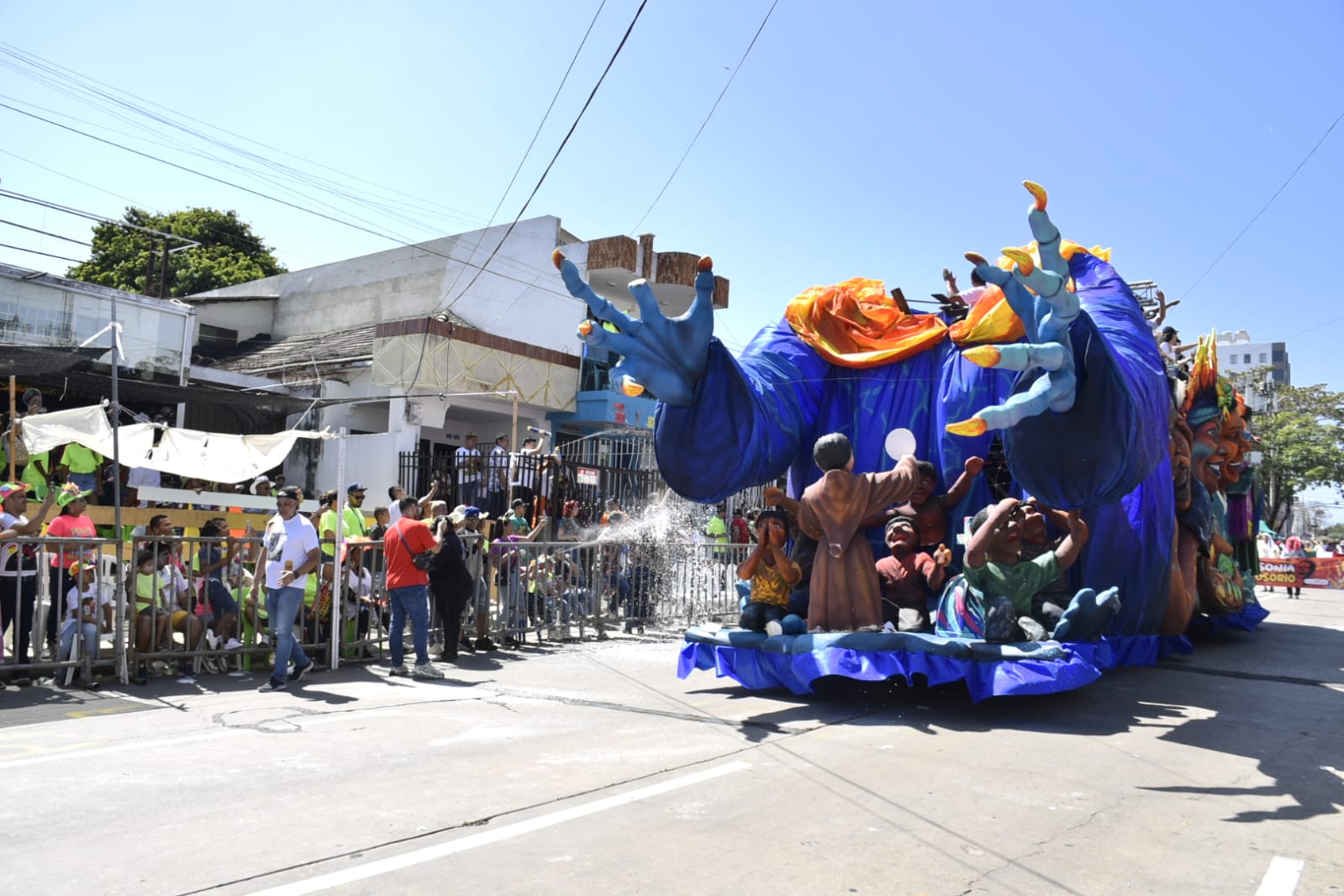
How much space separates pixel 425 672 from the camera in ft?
30.6

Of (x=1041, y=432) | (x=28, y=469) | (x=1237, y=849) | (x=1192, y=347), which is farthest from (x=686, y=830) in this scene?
(x=1192, y=347)

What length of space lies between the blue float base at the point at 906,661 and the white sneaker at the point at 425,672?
2.60 metres

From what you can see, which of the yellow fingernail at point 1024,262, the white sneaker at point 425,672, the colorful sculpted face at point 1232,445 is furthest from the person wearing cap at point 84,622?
the colorful sculpted face at point 1232,445

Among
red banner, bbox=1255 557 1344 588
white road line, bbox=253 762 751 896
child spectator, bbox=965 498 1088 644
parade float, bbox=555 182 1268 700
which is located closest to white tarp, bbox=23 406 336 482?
parade float, bbox=555 182 1268 700

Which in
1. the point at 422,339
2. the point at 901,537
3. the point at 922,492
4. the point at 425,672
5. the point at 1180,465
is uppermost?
the point at 422,339

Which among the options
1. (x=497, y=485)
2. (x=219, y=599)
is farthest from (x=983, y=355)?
(x=497, y=485)

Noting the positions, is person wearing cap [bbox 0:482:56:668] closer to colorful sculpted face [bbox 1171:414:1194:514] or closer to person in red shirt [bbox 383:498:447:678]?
person in red shirt [bbox 383:498:447:678]

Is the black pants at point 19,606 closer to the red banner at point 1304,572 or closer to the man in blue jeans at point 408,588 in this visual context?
the man in blue jeans at point 408,588

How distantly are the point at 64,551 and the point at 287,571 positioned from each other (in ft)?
5.62

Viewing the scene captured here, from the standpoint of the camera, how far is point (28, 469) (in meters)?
12.6

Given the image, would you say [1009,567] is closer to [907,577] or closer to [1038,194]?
A: [907,577]

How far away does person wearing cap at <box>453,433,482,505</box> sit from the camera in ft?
59.2

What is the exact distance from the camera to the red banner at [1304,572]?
2709 cm

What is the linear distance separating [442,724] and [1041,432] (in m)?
4.44
